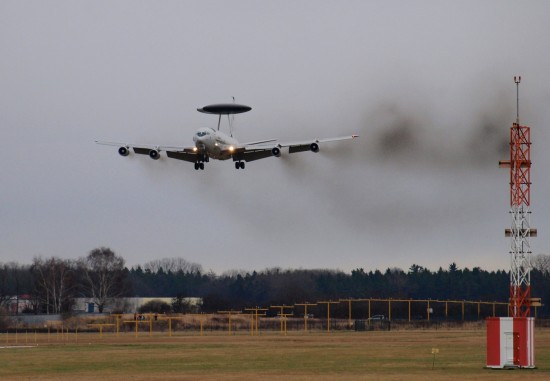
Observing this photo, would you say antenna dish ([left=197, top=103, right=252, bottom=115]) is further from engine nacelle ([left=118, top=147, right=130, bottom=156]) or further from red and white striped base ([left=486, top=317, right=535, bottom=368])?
red and white striped base ([left=486, top=317, right=535, bottom=368])

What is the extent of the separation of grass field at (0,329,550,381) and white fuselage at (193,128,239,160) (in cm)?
1921

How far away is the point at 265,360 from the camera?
288ft

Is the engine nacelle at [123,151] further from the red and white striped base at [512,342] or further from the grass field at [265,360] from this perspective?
the red and white striped base at [512,342]

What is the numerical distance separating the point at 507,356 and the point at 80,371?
3041 cm

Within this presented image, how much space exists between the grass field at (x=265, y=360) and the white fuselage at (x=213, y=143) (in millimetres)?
19206

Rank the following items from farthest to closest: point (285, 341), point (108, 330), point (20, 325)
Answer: point (20, 325) → point (108, 330) → point (285, 341)

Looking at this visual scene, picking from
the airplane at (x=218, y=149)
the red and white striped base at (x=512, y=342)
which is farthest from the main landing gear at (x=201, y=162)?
the red and white striped base at (x=512, y=342)

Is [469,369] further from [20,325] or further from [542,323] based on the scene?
[20,325]

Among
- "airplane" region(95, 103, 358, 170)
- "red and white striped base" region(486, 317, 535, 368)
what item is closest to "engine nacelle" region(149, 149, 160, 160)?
"airplane" region(95, 103, 358, 170)

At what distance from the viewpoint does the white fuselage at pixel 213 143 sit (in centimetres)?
10512

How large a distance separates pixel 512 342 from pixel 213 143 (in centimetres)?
3989

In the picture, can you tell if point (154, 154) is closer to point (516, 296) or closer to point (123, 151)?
point (123, 151)

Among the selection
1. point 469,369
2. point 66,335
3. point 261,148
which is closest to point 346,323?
point 66,335

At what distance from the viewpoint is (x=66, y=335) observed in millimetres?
153750
